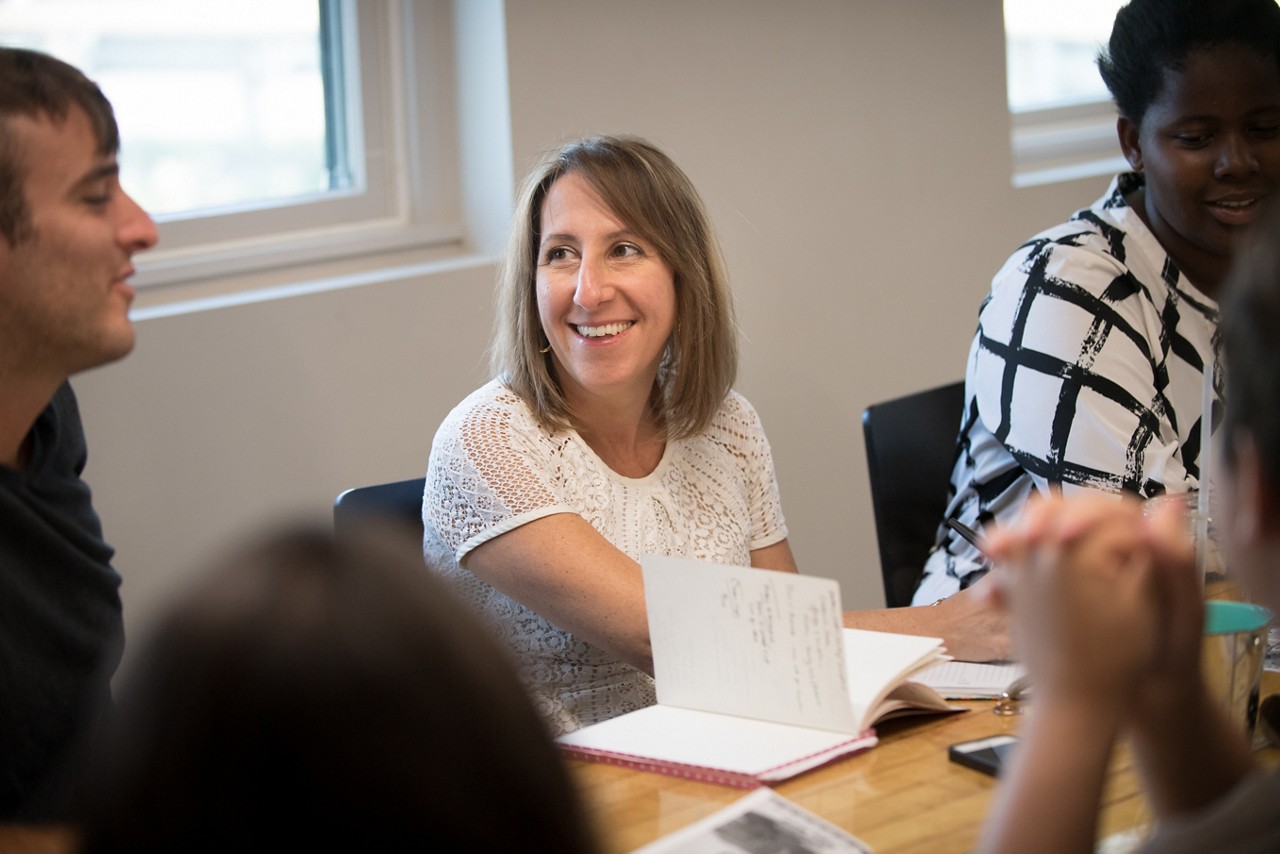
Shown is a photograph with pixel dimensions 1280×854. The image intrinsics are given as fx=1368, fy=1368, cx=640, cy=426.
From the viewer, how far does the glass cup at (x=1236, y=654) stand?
4.25ft

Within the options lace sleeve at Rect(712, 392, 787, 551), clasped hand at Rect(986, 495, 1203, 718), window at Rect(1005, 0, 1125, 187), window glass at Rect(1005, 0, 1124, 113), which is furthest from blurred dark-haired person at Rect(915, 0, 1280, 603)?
window glass at Rect(1005, 0, 1124, 113)

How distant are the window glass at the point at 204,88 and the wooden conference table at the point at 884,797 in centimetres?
180

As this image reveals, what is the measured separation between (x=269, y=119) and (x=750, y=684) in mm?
1901

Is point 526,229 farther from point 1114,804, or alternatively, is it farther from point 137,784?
point 137,784

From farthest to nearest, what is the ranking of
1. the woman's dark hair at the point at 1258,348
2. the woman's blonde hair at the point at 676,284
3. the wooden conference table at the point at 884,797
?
the woman's blonde hair at the point at 676,284 → the wooden conference table at the point at 884,797 → the woman's dark hair at the point at 1258,348

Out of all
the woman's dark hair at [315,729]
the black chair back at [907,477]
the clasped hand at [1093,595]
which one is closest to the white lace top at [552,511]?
the black chair back at [907,477]

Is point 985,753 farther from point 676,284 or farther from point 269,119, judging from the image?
point 269,119

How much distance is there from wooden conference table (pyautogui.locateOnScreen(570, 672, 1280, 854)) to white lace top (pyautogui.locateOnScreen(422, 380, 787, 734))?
20.3 inches

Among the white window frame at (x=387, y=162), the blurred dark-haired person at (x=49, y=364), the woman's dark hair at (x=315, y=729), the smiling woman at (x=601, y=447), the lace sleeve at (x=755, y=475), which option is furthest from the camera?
the white window frame at (x=387, y=162)

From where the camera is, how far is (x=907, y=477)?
2.33m

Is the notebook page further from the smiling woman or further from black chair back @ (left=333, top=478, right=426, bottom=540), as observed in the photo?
black chair back @ (left=333, top=478, right=426, bottom=540)

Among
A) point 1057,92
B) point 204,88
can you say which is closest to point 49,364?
point 204,88

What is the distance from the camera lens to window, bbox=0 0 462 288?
2.65m

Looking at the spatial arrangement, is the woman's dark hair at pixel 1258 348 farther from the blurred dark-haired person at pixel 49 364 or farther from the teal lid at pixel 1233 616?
the blurred dark-haired person at pixel 49 364
